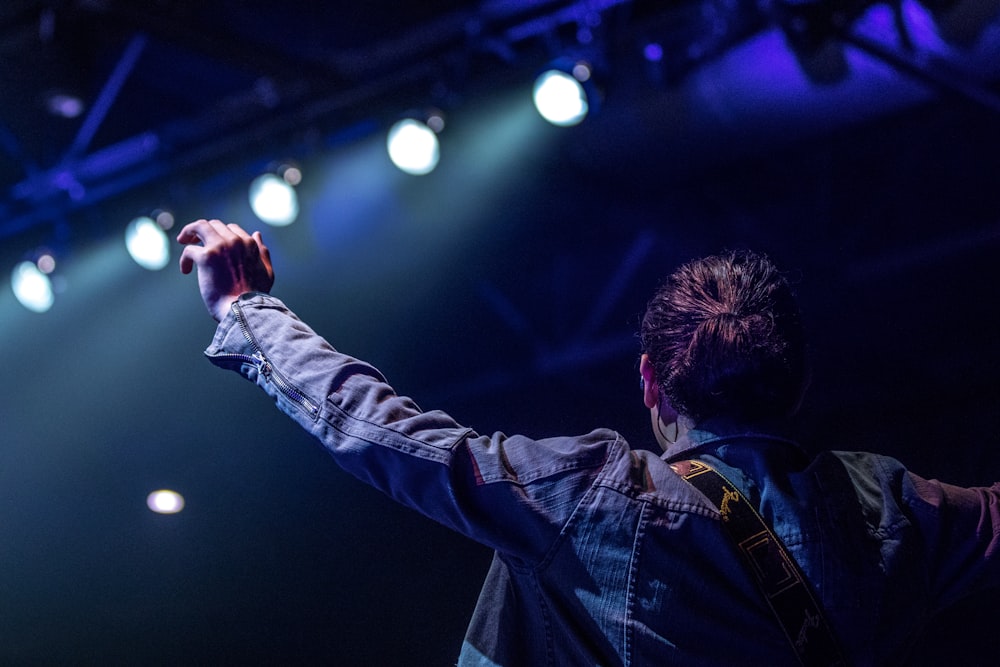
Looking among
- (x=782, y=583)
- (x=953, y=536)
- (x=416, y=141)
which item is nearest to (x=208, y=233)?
(x=782, y=583)

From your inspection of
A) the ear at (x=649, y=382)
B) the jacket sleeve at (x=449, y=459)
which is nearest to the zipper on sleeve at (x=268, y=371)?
the jacket sleeve at (x=449, y=459)

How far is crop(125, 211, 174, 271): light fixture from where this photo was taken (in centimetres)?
488

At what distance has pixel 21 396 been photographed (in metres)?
6.25

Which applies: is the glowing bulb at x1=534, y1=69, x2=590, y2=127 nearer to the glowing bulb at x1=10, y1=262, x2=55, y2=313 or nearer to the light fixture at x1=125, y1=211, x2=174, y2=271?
the light fixture at x1=125, y1=211, x2=174, y2=271

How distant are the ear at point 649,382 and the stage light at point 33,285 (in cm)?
475

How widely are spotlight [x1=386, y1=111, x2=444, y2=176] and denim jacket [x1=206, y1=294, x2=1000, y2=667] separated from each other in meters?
2.87

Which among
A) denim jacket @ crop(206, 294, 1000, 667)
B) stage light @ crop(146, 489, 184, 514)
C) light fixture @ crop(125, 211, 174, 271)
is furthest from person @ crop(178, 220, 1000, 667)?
stage light @ crop(146, 489, 184, 514)

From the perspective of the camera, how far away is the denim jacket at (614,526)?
1.12 m

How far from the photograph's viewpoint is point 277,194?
457 centimetres

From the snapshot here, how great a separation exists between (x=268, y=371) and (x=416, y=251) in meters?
4.15

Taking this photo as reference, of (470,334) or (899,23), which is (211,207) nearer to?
(470,334)

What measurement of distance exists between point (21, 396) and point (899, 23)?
5.86 meters

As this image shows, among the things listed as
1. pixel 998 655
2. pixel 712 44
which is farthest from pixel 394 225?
pixel 998 655

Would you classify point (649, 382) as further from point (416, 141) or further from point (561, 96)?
point (416, 141)
